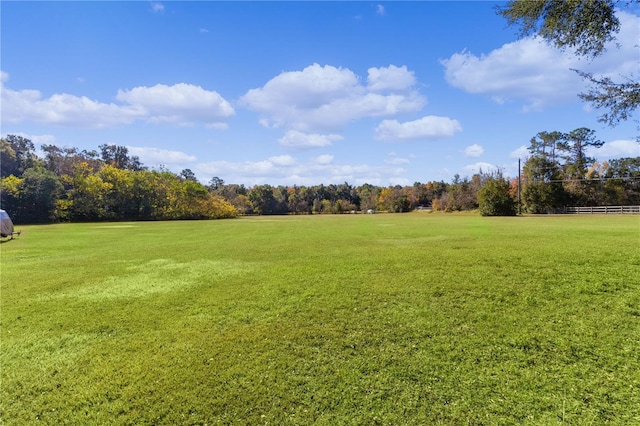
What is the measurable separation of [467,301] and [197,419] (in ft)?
16.7

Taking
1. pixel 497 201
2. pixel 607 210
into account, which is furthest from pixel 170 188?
pixel 607 210

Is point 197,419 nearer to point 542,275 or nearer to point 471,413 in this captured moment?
point 471,413

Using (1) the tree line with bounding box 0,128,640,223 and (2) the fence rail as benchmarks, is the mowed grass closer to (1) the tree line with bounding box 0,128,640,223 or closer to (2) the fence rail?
(1) the tree line with bounding box 0,128,640,223

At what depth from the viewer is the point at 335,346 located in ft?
16.6

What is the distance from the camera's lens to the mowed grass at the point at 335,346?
3.78 m

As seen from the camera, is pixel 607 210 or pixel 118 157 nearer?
pixel 607 210

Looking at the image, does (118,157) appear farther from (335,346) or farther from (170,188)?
(335,346)

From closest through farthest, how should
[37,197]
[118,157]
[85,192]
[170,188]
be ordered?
1. [37,197]
2. [85,192]
3. [170,188]
4. [118,157]

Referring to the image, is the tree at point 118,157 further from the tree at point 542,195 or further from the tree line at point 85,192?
the tree at point 542,195

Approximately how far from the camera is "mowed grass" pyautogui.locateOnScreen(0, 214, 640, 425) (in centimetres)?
378

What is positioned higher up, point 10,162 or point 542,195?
point 10,162

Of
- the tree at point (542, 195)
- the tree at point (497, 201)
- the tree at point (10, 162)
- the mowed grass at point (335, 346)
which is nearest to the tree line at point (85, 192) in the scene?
the tree at point (10, 162)

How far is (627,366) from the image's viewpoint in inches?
170

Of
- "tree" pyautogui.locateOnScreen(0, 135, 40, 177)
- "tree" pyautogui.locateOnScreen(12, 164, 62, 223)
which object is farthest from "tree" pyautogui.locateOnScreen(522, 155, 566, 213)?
"tree" pyautogui.locateOnScreen(0, 135, 40, 177)
